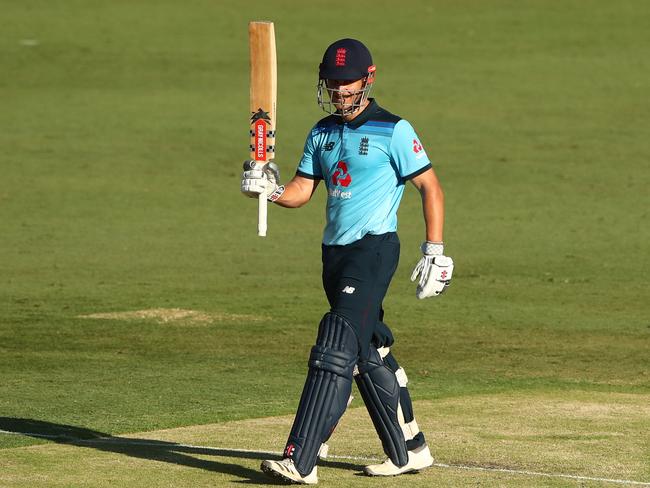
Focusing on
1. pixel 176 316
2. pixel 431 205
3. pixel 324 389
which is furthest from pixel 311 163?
pixel 176 316

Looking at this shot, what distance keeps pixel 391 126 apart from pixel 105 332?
6.07 m

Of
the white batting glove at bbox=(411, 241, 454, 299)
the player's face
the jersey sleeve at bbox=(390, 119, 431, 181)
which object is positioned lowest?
the white batting glove at bbox=(411, 241, 454, 299)

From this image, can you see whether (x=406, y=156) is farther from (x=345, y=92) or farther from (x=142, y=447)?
(x=142, y=447)

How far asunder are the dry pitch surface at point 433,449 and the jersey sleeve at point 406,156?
5.15 feet

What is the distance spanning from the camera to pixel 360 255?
7.86 metres

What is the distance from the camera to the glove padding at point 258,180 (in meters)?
8.04

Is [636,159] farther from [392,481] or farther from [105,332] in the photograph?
[392,481]

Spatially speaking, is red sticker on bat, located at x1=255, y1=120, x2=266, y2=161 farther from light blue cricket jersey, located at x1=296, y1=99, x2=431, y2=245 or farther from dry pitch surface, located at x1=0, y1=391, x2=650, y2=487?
dry pitch surface, located at x1=0, y1=391, x2=650, y2=487

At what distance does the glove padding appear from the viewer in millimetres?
8039

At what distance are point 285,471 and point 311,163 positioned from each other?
1696 mm

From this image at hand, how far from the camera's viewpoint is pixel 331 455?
8.46 meters

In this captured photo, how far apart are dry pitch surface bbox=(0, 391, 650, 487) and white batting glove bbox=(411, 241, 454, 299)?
0.96 m

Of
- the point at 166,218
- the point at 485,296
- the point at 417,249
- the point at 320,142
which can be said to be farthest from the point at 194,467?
the point at 166,218

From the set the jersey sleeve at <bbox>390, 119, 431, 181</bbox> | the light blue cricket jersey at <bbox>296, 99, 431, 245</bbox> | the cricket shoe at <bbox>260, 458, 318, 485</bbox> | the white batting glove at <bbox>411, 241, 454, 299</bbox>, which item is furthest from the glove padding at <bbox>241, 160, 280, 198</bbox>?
the cricket shoe at <bbox>260, 458, 318, 485</bbox>
